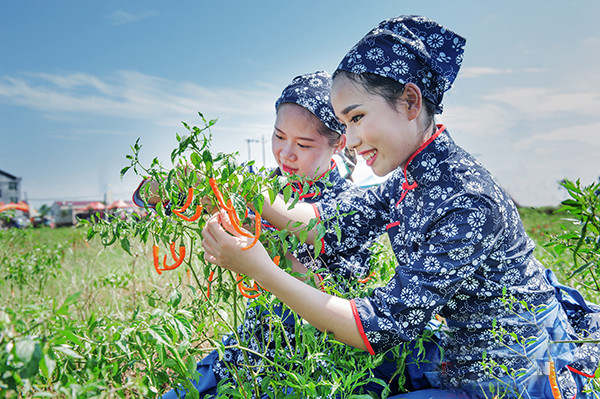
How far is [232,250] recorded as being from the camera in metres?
1.36

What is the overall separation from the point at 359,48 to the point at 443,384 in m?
1.30

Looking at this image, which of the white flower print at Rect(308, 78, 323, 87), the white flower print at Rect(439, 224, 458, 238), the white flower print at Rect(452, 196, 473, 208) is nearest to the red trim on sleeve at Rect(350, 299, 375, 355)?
the white flower print at Rect(439, 224, 458, 238)

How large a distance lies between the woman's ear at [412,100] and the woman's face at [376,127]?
2 centimetres

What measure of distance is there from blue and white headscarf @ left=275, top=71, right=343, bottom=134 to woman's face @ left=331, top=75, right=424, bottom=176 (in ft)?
2.03

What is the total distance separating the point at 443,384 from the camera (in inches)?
68.2

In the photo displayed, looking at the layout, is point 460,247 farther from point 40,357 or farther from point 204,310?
point 40,357

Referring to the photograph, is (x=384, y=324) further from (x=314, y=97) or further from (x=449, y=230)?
(x=314, y=97)

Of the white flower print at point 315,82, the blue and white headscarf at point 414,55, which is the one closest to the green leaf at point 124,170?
the blue and white headscarf at point 414,55

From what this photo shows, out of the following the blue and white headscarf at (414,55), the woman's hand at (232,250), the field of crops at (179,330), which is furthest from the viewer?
the blue and white headscarf at (414,55)

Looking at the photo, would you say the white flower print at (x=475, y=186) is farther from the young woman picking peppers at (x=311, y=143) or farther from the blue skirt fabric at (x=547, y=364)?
the young woman picking peppers at (x=311, y=143)

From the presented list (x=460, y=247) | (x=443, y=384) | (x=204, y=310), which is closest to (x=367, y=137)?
(x=460, y=247)

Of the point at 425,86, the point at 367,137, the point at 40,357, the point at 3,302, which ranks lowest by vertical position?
the point at 3,302

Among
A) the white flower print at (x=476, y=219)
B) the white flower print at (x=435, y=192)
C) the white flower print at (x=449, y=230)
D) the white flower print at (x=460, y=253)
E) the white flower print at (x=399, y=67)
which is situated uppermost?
the white flower print at (x=399, y=67)

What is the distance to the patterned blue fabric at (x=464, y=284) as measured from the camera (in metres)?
1.49
